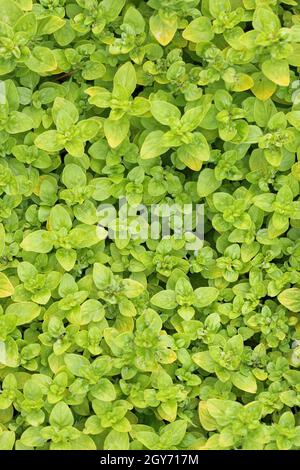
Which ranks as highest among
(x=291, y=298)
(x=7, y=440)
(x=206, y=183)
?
(x=206, y=183)

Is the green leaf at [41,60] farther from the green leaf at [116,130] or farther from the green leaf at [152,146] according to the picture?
the green leaf at [152,146]

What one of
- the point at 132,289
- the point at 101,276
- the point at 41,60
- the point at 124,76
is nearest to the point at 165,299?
the point at 132,289

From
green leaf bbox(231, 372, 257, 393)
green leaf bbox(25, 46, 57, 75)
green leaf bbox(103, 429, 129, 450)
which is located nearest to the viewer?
green leaf bbox(103, 429, 129, 450)

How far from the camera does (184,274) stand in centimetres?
260

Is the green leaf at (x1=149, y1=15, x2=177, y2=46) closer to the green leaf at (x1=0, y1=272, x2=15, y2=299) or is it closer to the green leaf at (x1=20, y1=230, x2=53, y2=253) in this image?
the green leaf at (x1=20, y1=230, x2=53, y2=253)

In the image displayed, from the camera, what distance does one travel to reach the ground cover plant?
245 centimetres

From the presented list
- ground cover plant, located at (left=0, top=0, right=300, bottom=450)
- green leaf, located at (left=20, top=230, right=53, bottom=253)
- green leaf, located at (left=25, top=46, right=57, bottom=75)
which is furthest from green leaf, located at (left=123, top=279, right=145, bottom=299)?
green leaf, located at (left=25, top=46, right=57, bottom=75)
